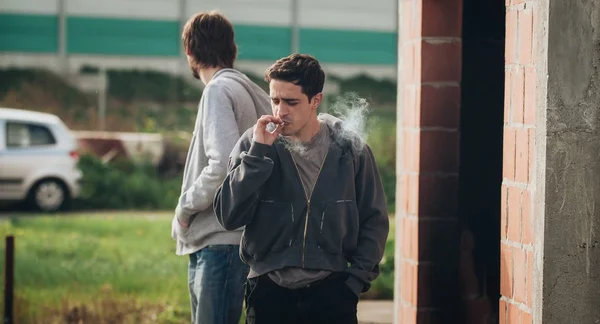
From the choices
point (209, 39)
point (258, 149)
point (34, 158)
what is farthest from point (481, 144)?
point (34, 158)

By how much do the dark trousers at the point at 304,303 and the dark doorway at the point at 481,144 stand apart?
125cm

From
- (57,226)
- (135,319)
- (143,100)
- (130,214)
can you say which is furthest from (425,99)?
(143,100)

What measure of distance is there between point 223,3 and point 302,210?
16.7 m

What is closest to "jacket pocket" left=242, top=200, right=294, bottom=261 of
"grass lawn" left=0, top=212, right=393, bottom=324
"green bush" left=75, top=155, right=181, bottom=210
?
"grass lawn" left=0, top=212, right=393, bottom=324

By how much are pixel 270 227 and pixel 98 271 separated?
606 cm

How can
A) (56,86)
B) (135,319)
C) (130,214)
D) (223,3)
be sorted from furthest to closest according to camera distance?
(223,3) < (56,86) < (130,214) < (135,319)

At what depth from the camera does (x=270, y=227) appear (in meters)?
3.39

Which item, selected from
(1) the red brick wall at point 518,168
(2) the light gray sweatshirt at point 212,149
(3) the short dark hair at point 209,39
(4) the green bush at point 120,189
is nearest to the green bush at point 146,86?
(4) the green bush at point 120,189

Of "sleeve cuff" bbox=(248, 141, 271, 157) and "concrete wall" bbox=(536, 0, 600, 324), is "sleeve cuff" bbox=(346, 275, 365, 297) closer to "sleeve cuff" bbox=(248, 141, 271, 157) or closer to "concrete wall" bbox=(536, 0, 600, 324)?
"sleeve cuff" bbox=(248, 141, 271, 157)

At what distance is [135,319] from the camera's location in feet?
23.2

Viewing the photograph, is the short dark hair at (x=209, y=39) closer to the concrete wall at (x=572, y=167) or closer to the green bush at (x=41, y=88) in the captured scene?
the concrete wall at (x=572, y=167)

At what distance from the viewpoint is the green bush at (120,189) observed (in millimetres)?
15391

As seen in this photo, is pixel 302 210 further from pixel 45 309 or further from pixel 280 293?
pixel 45 309

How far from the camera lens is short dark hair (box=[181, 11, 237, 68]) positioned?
4086mm
